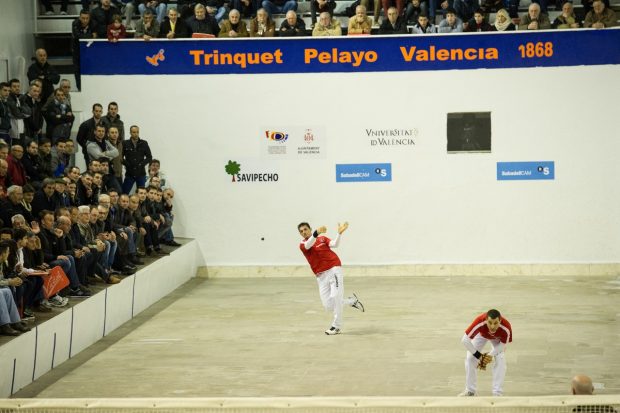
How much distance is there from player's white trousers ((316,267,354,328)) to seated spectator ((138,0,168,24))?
30.4 feet

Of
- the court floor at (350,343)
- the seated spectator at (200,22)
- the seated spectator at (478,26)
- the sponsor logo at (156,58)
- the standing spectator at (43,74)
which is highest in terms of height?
the seated spectator at (200,22)

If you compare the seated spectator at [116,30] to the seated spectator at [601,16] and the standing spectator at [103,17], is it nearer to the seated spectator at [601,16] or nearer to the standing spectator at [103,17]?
the standing spectator at [103,17]

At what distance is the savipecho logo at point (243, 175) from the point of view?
2322 cm

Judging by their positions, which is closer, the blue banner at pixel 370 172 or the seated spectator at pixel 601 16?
the seated spectator at pixel 601 16

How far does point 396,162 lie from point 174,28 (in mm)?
5509

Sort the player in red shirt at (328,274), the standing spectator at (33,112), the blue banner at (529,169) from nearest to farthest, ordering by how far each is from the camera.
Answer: the player in red shirt at (328,274) → the standing spectator at (33,112) → the blue banner at (529,169)

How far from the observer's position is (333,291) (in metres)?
17.4

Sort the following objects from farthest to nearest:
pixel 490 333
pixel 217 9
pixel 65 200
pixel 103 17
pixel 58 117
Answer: pixel 217 9, pixel 103 17, pixel 58 117, pixel 65 200, pixel 490 333

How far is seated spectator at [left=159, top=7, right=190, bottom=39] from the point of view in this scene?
2305 cm

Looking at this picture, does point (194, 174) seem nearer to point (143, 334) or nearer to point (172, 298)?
point (172, 298)

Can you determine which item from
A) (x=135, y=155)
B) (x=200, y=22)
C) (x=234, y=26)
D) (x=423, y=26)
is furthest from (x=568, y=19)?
(x=135, y=155)

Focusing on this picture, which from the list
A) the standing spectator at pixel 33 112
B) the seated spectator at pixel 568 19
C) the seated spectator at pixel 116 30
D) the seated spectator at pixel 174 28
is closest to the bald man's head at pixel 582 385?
the standing spectator at pixel 33 112

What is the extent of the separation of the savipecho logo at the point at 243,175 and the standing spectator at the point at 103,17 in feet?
12.7

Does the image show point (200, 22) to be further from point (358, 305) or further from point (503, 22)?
point (358, 305)
